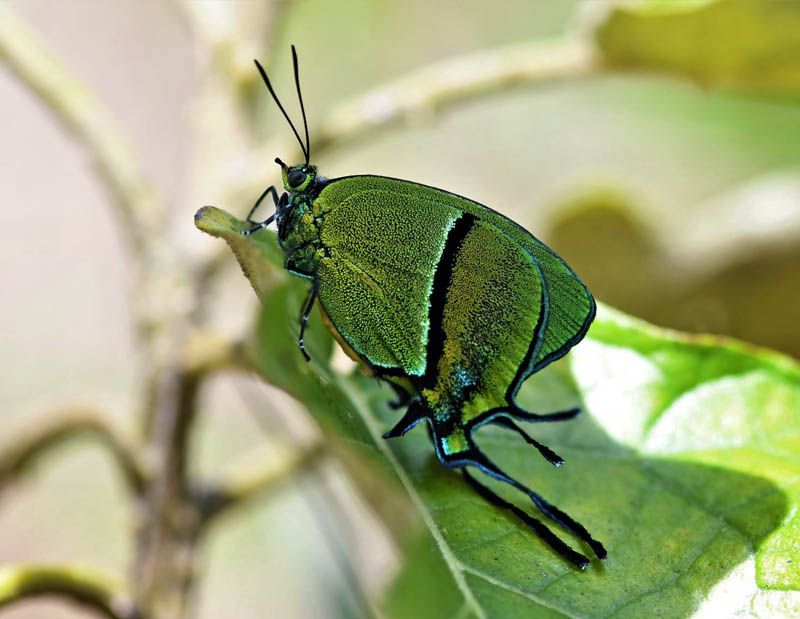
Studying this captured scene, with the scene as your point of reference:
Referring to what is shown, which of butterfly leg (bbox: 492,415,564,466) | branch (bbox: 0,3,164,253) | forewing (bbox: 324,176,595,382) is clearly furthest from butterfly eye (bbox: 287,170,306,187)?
branch (bbox: 0,3,164,253)

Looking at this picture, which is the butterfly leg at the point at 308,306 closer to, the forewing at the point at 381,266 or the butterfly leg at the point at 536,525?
the forewing at the point at 381,266

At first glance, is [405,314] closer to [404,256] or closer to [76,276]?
[404,256]

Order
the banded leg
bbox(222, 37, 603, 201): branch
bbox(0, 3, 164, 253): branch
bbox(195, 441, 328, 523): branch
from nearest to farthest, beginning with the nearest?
the banded leg, bbox(195, 441, 328, 523): branch, bbox(0, 3, 164, 253): branch, bbox(222, 37, 603, 201): branch

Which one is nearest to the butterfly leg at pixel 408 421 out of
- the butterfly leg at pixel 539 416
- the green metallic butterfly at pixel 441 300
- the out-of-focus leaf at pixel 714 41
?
the green metallic butterfly at pixel 441 300

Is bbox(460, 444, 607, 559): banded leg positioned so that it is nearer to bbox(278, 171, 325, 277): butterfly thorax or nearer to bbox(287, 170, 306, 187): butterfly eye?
bbox(278, 171, 325, 277): butterfly thorax

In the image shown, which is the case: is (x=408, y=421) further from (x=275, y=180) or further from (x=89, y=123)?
(x=89, y=123)

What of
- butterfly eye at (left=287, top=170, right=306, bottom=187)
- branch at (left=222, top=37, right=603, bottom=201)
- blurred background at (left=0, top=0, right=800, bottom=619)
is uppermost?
butterfly eye at (left=287, top=170, right=306, bottom=187)
